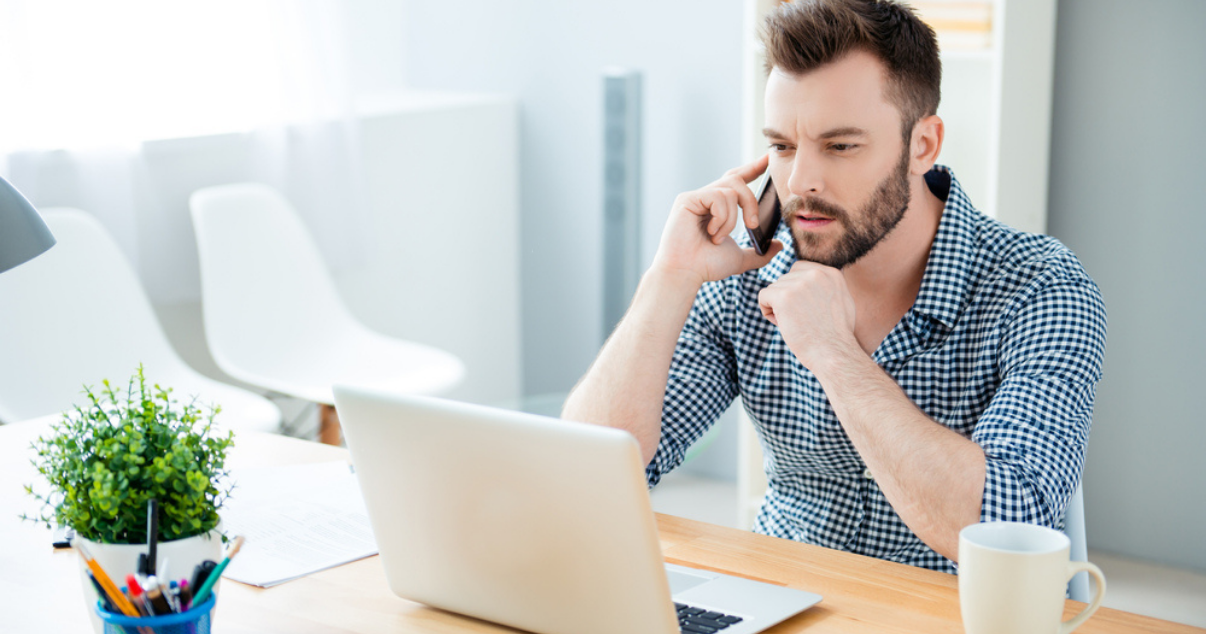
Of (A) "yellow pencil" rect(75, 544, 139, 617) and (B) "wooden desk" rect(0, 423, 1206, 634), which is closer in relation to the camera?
(A) "yellow pencil" rect(75, 544, 139, 617)

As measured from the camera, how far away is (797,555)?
1330 millimetres

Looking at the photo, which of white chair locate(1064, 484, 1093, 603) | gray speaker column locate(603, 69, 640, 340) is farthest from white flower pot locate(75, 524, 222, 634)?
gray speaker column locate(603, 69, 640, 340)

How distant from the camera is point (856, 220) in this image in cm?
165

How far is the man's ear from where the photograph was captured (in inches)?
67.0

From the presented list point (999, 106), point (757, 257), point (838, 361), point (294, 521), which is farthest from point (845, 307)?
point (999, 106)

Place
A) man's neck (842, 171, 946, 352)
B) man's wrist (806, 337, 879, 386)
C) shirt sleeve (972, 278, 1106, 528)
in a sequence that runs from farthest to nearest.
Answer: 1. man's neck (842, 171, 946, 352)
2. man's wrist (806, 337, 879, 386)
3. shirt sleeve (972, 278, 1106, 528)

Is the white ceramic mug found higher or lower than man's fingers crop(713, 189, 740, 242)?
lower

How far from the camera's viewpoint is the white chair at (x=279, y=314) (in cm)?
302

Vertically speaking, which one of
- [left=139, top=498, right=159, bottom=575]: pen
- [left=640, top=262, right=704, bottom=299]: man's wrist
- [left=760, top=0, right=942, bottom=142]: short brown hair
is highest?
[left=760, top=0, right=942, bottom=142]: short brown hair

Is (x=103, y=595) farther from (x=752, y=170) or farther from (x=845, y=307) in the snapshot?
(x=752, y=170)

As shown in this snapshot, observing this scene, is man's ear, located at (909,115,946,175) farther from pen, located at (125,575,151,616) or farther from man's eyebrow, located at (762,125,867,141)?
pen, located at (125,575,151,616)

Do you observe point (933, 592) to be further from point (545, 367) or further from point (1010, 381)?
point (545, 367)

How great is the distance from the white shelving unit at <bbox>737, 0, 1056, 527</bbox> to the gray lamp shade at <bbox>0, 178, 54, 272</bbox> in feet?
6.05

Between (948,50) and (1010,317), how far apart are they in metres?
1.42
